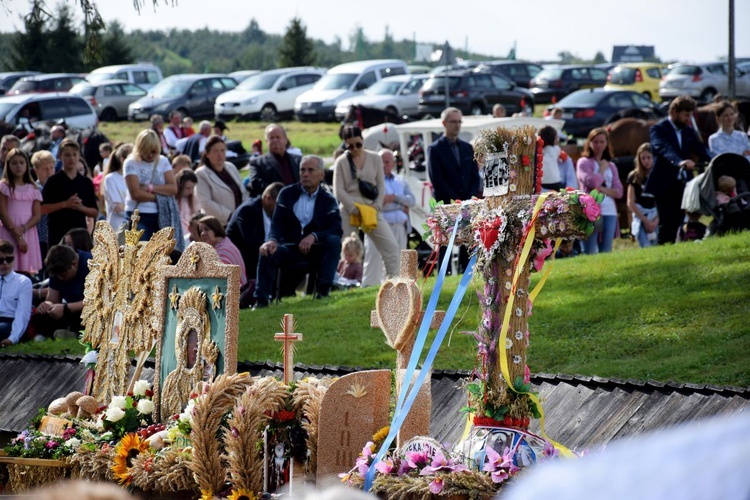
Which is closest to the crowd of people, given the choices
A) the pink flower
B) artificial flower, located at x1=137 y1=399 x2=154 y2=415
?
artificial flower, located at x1=137 y1=399 x2=154 y2=415

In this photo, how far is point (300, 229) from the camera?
1249 centimetres

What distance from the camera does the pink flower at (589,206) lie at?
19.0ft

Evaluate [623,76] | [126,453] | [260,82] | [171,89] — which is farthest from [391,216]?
[623,76]

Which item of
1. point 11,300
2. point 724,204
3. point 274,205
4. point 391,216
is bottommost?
point 11,300

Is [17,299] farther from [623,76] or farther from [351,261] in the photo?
[623,76]

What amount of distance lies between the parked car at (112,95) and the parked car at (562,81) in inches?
509

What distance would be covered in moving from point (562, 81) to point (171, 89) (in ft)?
41.4

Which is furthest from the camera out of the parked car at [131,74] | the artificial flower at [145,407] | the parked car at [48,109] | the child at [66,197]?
the parked car at [131,74]

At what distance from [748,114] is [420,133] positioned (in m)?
9.68

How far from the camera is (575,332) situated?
962cm

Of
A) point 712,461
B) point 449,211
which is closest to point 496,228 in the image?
point 449,211

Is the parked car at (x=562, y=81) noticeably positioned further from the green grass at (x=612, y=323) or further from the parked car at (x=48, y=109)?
the green grass at (x=612, y=323)

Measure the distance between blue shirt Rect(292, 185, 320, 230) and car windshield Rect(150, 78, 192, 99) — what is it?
2623 centimetres

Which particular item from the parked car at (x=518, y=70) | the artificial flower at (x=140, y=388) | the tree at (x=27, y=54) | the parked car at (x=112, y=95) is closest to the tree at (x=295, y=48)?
the tree at (x=27, y=54)
